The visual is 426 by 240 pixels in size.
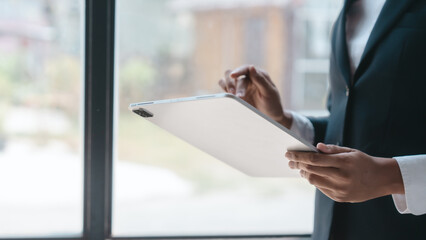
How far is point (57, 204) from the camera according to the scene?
4.72ft

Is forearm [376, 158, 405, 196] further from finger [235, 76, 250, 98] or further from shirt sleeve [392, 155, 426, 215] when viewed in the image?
finger [235, 76, 250, 98]

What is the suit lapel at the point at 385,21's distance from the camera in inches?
30.4

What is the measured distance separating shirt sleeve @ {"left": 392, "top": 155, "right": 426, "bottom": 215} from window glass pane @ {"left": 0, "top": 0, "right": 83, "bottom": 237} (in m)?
0.98

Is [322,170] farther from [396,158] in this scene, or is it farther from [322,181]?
[396,158]

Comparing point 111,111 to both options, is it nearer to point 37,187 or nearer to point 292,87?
point 37,187

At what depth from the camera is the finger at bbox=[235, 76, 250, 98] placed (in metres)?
0.91

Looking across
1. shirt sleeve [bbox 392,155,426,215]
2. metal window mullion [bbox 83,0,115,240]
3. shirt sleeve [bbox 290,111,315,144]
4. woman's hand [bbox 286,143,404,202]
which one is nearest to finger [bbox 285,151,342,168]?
woman's hand [bbox 286,143,404,202]

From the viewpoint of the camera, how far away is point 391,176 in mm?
672

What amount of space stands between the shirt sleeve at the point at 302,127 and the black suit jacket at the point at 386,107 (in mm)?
161

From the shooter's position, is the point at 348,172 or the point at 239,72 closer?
the point at 348,172

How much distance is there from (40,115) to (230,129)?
3.30ft

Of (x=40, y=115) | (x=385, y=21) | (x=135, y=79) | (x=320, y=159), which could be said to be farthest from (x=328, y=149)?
(x=40, y=115)

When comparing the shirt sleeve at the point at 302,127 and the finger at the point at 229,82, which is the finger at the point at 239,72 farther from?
the shirt sleeve at the point at 302,127

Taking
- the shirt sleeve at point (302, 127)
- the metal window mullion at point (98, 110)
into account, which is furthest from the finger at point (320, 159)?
the metal window mullion at point (98, 110)
